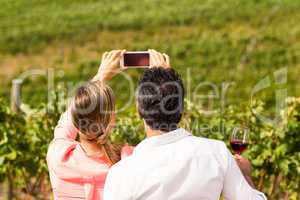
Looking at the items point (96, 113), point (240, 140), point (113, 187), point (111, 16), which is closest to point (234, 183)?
point (113, 187)

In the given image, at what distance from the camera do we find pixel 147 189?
233 cm

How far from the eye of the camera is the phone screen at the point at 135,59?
2.89 meters

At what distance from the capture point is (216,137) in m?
5.59

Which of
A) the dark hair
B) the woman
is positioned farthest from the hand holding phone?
the dark hair

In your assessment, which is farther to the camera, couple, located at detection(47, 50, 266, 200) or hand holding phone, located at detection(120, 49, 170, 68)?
hand holding phone, located at detection(120, 49, 170, 68)

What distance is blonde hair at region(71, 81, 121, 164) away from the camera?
104 inches

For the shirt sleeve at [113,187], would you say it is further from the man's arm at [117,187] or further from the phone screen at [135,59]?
the phone screen at [135,59]

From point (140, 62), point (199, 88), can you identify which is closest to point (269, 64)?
point (199, 88)

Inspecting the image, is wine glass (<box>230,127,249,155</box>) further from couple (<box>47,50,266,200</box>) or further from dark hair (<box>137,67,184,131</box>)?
dark hair (<box>137,67,184,131</box>)

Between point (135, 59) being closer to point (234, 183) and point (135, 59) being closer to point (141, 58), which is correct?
point (141, 58)

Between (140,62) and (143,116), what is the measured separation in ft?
1.85

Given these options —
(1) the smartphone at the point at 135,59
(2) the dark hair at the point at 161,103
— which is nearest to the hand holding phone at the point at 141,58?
(1) the smartphone at the point at 135,59

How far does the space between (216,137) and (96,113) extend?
301cm

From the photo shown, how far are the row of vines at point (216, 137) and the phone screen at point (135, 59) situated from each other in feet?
8.69
